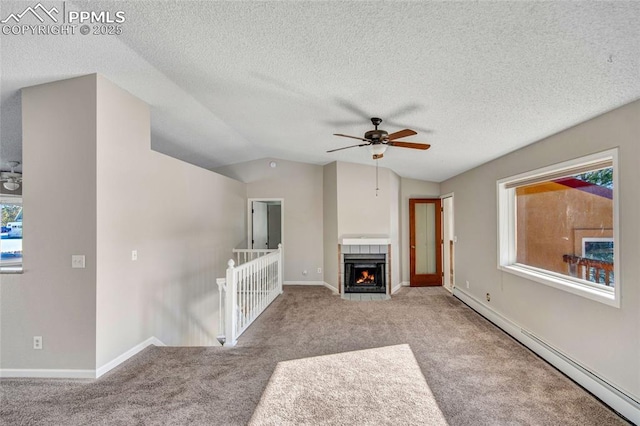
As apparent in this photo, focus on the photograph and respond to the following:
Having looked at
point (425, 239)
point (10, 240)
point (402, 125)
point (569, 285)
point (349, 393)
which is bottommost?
point (349, 393)

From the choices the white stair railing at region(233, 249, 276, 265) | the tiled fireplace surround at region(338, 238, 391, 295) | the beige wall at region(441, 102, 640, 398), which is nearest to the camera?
the beige wall at region(441, 102, 640, 398)

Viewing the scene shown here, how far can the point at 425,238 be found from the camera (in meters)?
6.42

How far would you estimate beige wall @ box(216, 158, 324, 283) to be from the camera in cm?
657

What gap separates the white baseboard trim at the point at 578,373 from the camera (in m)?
2.05

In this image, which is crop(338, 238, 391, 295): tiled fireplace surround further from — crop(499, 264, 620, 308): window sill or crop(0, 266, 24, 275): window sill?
crop(0, 266, 24, 275): window sill

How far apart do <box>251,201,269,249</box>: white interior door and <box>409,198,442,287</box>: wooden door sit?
11.9 ft

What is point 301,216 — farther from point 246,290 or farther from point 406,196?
point 246,290

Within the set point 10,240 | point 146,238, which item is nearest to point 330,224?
point 146,238

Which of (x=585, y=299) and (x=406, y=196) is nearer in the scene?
(x=585, y=299)

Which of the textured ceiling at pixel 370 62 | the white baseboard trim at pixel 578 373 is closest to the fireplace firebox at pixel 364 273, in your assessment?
the white baseboard trim at pixel 578 373

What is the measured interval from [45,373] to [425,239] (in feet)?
20.5

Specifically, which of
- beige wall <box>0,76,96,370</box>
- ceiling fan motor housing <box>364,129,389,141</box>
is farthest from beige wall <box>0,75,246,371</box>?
ceiling fan motor housing <box>364,129,389,141</box>

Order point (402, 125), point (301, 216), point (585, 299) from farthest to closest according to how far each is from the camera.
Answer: point (301, 216) → point (402, 125) → point (585, 299)

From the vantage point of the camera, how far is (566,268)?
9.62ft
